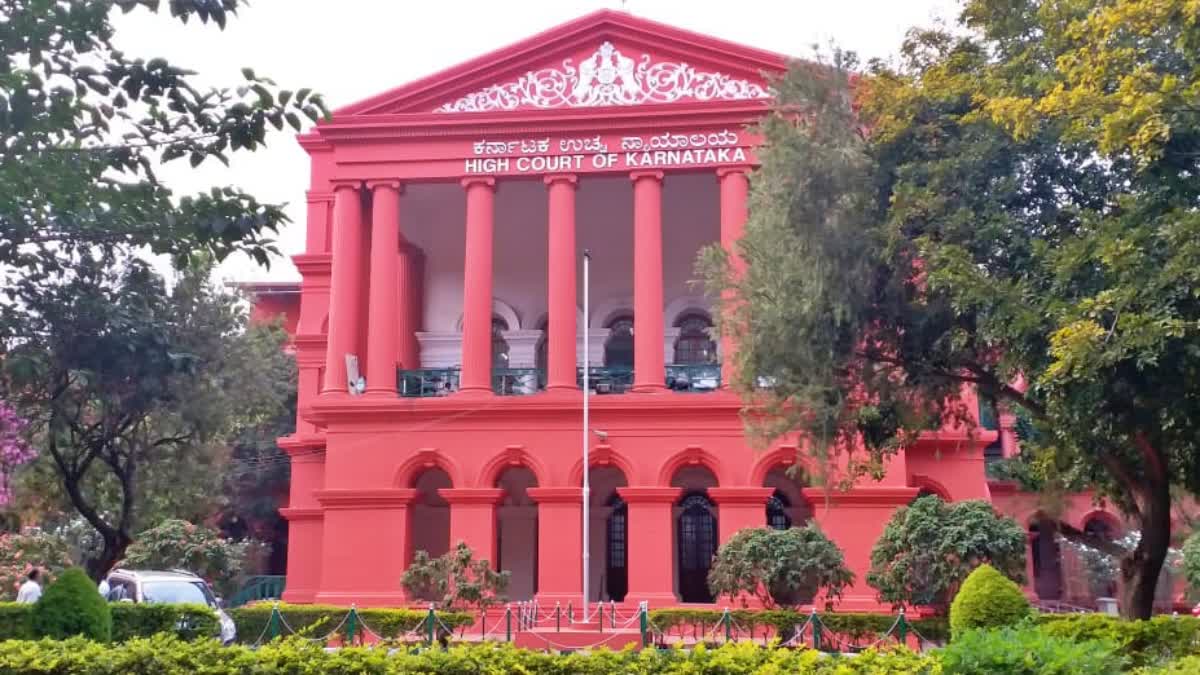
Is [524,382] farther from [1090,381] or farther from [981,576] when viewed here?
[1090,381]

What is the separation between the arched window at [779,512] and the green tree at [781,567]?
18.5 feet

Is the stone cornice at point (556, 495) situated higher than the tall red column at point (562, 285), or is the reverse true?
the tall red column at point (562, 285)

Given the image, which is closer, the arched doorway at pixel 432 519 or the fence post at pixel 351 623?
the fence post at pixel 351 623

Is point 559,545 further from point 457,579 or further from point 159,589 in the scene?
point 159,589

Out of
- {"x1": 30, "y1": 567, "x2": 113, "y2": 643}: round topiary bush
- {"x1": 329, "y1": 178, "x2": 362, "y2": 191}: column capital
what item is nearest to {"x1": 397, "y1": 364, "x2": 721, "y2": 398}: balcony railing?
{"x1": 329, "y1": 178, "x2": 362, "y2": 191}: column capital

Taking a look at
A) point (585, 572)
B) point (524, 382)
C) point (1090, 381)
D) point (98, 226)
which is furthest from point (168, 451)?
point (1090, 381)

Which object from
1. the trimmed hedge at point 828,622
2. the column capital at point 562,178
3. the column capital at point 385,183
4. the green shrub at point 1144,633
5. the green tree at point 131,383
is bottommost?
the trimmed hedge at point 828,622

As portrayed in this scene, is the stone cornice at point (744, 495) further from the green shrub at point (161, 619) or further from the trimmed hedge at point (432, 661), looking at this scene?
the trimmed hedge at point (432, 661)

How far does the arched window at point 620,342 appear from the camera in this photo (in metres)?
28.6

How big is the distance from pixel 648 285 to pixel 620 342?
503 centimetres

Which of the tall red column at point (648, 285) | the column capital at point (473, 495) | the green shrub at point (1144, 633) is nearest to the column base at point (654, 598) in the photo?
the column capital at point (473, 495)

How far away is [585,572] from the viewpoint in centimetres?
2088

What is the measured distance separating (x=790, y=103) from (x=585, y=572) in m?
9.55

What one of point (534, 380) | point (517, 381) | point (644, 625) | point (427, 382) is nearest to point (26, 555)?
point (427, 382)
